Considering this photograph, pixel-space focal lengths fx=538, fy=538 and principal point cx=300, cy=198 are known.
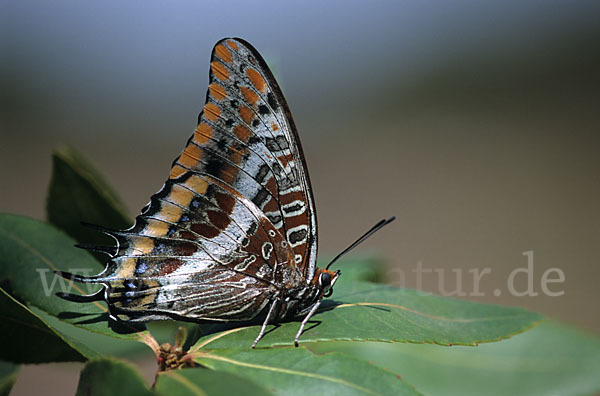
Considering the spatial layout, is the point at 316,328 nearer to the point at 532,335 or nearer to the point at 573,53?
the point at 532,335

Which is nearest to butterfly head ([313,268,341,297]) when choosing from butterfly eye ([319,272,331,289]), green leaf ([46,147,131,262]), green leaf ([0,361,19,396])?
butterfly eye ([319,272,331,289])

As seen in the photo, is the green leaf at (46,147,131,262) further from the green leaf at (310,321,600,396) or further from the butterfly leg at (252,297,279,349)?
the green leaf at (310,321,600,396)

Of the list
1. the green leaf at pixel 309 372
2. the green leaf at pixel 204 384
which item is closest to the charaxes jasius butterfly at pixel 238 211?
the green leaf at pixel 309 372

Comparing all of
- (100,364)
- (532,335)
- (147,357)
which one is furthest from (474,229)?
(100,364)

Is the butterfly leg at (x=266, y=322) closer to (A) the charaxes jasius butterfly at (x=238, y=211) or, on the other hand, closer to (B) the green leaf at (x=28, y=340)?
(A) the charaxes jasius butterfly at (x=238, y=211)

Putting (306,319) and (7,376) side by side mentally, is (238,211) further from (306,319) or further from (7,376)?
(7,376)

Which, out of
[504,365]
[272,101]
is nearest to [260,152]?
[272,101]
